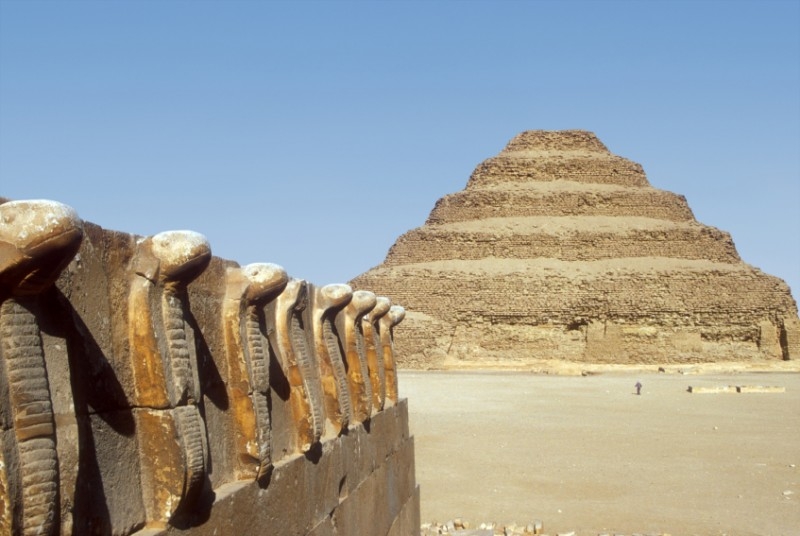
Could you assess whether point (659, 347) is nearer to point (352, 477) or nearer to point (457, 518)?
point (457, 518)

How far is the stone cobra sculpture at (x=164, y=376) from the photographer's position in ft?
12.0

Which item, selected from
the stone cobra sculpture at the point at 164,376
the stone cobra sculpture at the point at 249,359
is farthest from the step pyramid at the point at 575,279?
the stone cobra sculpture at the point at 164,376

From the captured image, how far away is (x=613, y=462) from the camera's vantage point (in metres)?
16.7

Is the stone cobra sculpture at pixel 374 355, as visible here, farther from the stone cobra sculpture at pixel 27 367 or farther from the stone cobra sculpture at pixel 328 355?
the stone cobra sculpture at pixel 27 367

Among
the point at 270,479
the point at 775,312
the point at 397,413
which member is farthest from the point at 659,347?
the point at 270,479

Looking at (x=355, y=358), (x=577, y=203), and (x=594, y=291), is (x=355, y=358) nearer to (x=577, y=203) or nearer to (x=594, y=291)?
(x=594, y=291)

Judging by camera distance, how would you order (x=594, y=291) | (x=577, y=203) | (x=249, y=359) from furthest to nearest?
(x=577, y=203) < (x=594, y=291) < (x=249, y=359)

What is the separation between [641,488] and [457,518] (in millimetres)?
3451

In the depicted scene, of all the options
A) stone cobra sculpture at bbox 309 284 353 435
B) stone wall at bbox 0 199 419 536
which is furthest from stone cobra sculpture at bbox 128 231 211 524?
stone cobra sculpture at bbox 309 284 353 435

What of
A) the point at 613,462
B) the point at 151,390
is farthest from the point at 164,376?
the point at 613,462

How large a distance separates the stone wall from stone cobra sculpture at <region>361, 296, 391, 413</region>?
1986 millimetres

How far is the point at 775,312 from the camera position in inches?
2461

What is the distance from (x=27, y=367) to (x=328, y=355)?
3.86 metres

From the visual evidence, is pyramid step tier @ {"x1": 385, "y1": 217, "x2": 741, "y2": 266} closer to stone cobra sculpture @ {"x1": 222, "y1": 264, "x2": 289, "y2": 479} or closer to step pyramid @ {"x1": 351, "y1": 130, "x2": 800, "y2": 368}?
step pyramid @ {"x1": 351, "y1": 130, "x2": 800, "y2": 368}
